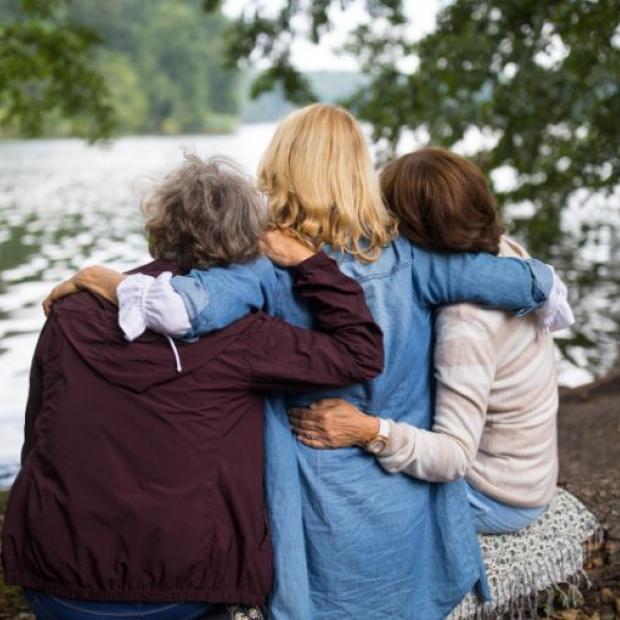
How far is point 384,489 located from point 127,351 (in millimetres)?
902

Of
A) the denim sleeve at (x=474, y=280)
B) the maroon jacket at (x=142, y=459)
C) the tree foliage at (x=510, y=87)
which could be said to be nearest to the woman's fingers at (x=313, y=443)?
the maroon jacket at (x=142, y=459)

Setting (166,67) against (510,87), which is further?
(166,67)

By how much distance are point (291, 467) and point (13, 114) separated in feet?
26.3

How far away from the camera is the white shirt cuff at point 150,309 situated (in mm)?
2252

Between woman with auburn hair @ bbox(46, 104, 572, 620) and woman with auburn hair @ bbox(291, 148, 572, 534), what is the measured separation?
5 centimetres

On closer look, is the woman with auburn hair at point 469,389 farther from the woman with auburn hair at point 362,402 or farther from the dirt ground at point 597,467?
the dirt ground at point 597,467

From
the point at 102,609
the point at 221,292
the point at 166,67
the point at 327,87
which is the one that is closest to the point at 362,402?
the point at 221,292

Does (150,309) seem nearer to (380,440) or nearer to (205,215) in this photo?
(205,215)

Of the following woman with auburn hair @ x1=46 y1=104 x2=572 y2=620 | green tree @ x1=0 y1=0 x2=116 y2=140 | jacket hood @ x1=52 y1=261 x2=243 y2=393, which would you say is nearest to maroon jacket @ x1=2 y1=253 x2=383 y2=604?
jacket hood @ x1=52 y1=261 x2=243 y2=393

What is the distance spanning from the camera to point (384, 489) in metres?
2.71

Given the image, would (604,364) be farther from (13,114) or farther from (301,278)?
(301,278)

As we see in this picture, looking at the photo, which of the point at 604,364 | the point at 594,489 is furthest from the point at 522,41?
the point at 604,364

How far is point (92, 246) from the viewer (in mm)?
17234

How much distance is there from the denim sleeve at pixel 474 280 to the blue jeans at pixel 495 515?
25.3 inches
